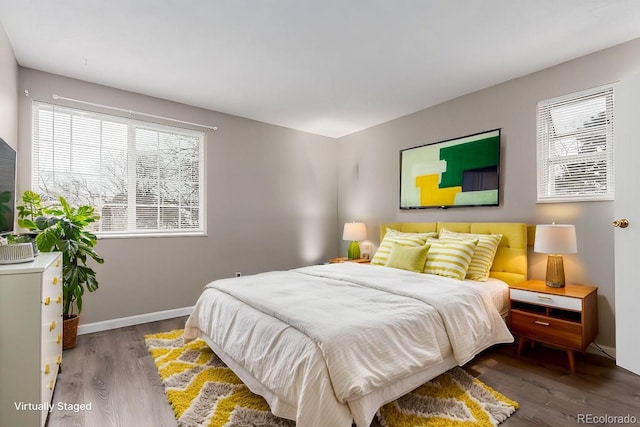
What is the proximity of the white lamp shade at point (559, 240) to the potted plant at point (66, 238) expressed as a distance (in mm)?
3832

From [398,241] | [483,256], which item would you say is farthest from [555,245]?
[398,241]

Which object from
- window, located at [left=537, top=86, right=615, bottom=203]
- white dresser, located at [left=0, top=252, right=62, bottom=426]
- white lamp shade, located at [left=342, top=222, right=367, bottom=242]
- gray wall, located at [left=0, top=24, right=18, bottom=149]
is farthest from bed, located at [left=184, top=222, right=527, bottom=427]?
gray wall, located at [left=0, top=24, right=18, bottom=149]

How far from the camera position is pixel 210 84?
3.29 meters

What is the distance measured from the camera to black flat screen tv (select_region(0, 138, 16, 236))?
74.4 inches

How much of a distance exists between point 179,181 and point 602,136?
4238 mm

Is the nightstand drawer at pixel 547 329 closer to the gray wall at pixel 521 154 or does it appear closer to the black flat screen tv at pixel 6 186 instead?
the gray wall at pixel 521 154

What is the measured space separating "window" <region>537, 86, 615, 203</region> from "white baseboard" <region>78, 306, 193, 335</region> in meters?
4.00

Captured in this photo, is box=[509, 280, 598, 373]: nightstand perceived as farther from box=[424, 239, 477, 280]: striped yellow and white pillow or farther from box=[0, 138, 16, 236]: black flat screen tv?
box=[0, 138, 16, 236]: black flat screen tv

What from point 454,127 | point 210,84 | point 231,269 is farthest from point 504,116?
point 231,269

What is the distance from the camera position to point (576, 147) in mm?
2789

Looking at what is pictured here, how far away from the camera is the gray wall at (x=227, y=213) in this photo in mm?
3268

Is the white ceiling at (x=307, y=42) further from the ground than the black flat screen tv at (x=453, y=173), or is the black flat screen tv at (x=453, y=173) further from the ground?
the white ceiling at (x=307, y=42)

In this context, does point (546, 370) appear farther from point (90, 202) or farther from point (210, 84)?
point (90, 202)

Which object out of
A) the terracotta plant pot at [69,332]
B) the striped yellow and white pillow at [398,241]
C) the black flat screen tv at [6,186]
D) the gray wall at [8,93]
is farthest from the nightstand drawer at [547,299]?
the gray wall at [8,93]
